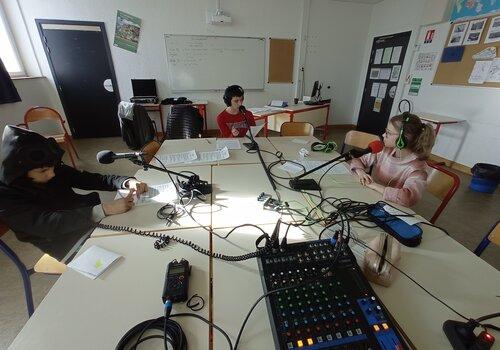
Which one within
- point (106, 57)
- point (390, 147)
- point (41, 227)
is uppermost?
point (106, 57)

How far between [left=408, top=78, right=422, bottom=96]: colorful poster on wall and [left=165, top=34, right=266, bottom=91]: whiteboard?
2.78 metres

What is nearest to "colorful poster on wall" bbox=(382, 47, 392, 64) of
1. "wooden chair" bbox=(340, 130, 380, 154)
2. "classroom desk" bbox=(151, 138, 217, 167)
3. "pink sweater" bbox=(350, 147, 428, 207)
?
"wooden chair" bbox=(340, 130, 380, 154)

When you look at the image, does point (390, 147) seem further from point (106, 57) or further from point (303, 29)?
point (106, 57)

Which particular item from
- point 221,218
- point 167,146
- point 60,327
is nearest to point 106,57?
point 167,146

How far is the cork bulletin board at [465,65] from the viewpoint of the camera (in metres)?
3.03

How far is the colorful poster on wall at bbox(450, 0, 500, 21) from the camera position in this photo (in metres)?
2.96

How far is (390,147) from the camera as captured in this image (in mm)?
1648

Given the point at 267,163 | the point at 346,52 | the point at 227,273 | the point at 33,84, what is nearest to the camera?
the point at 227,273

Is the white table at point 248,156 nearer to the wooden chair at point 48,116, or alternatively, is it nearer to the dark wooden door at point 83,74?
the wooden chair at point 48,116

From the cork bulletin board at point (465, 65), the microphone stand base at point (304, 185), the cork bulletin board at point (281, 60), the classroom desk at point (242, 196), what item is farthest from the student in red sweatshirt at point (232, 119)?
the cork bulletin board at point (465, 65)

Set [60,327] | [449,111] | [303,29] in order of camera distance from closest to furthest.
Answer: [60,327], [449,111], [303,29]

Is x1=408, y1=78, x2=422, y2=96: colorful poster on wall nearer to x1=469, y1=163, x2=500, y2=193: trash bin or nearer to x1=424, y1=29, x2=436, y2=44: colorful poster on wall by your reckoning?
x1=424, y1=29, x2=436, y2=44: colorful poster on wall

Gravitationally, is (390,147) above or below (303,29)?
below

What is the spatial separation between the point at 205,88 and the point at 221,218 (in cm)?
432
